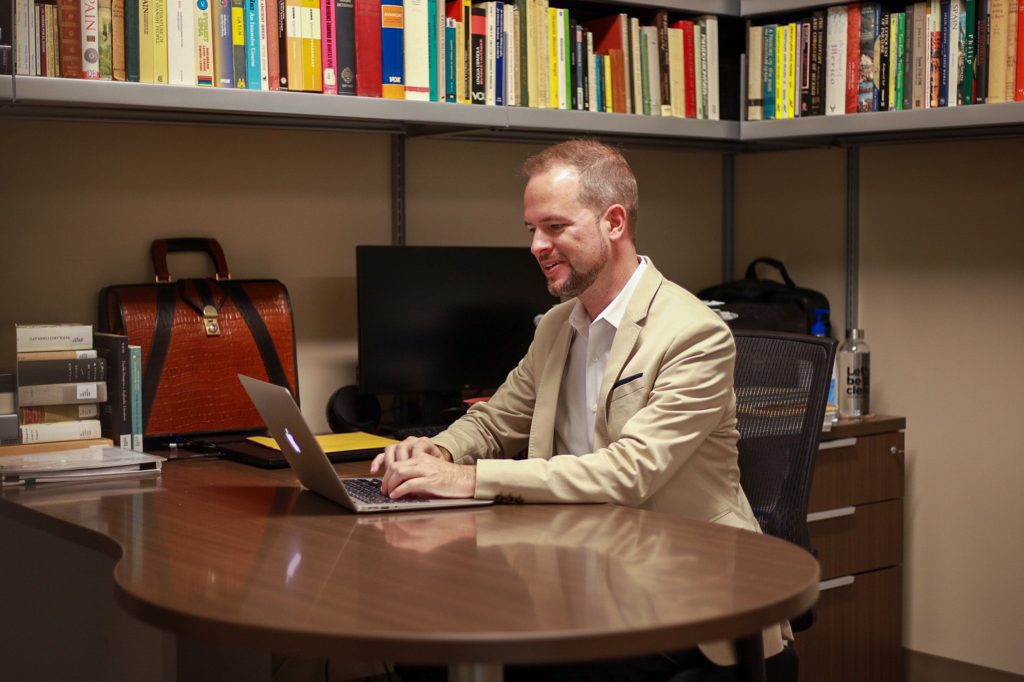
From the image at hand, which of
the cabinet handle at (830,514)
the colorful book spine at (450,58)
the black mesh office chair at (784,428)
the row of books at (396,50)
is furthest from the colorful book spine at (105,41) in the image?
the cabinet handle at (830,514)

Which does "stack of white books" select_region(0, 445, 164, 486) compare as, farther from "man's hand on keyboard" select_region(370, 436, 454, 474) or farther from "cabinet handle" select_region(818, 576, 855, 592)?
"cabinet handle" select_region(818, 576, 855, 592)

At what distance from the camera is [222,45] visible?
2.55 metres

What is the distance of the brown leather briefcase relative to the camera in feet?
8.86

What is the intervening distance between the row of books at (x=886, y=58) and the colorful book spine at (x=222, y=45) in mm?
1401

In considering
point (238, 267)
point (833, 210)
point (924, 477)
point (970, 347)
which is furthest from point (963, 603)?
point (238, 267)

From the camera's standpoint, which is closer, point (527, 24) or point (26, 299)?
point (26, 299)

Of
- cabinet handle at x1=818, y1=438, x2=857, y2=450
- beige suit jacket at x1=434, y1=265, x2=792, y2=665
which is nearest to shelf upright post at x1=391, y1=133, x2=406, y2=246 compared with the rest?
beige suit jacket at x1=434, y1=265, x2=792, y2=665

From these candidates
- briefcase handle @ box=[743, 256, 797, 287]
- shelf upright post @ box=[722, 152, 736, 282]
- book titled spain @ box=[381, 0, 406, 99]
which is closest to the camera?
book titled spain @ box=[381, 0, 406, 99]

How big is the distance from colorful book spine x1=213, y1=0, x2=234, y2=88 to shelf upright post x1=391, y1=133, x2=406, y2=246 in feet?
2.25

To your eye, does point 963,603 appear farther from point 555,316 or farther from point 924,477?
point 555,316

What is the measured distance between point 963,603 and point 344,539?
225 cm

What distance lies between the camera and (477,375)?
310cm

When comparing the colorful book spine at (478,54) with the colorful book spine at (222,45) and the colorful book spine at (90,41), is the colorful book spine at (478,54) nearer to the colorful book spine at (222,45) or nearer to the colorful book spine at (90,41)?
the colorful book spine at (222,45)

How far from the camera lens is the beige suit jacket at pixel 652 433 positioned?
188 cm
